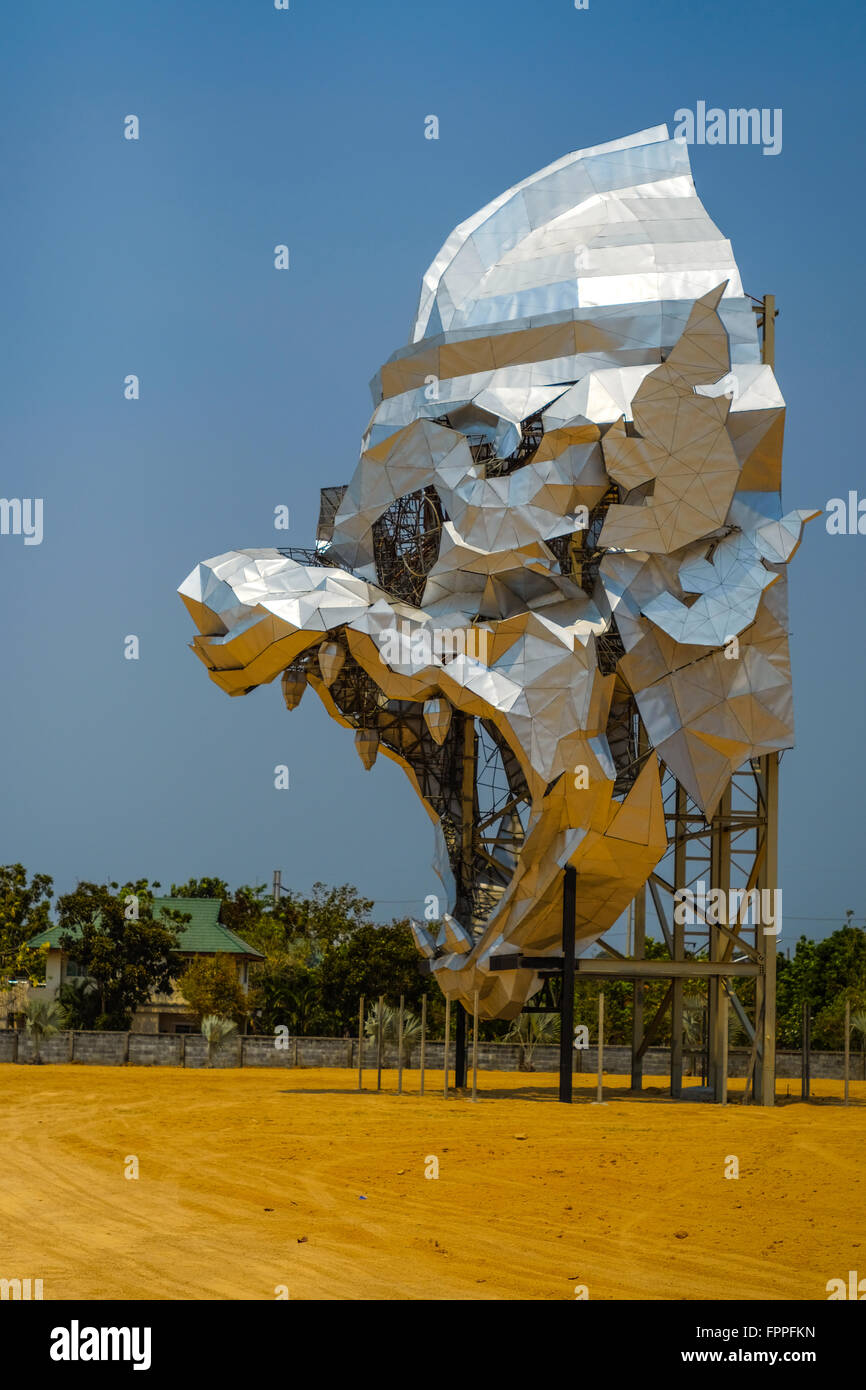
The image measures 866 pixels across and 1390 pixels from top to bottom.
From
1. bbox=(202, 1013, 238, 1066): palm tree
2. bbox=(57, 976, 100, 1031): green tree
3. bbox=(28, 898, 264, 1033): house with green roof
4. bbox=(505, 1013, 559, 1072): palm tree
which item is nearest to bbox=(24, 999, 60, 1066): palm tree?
bbox=(57, 976, 100, 1031): green tree

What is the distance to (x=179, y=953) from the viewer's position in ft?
200

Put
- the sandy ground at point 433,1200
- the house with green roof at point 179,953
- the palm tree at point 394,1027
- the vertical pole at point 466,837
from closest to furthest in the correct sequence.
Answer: the sandy ground at point 433,1200 < the vertical pole at point 466,837 < the palm tree at point 394,1027 < the house with green roof at point 179,953

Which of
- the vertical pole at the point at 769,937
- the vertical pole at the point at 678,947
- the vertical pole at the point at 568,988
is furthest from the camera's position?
the vertical pole at the point at 678,947

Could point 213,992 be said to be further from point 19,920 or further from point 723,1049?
point 723,1049

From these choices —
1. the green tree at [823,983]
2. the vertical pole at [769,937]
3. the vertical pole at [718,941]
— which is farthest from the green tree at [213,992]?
the vertical pole at [769,937]

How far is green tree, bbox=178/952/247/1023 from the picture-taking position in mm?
58094

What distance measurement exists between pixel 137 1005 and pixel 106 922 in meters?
3.50

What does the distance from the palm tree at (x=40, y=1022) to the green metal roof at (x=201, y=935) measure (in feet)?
37.7

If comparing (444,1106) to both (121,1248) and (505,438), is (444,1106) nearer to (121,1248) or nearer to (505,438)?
(505,438)

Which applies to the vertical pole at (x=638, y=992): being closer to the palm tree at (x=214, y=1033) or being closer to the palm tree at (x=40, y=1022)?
the palm tree at (x=214, y=1033)

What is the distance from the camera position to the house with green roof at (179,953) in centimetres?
6341

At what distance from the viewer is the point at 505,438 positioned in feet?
107

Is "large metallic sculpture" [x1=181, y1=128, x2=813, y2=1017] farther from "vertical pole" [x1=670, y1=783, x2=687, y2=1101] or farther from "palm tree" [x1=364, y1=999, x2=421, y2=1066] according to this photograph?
"palm tree" [x1=364, y1=999, x2=421, y2=1066]

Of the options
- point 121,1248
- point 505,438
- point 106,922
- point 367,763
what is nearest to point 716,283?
point 505,438
